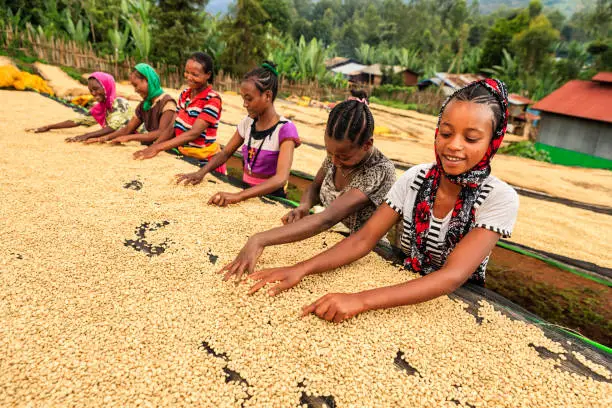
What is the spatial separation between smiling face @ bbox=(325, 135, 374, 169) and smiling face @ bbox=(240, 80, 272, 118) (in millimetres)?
797

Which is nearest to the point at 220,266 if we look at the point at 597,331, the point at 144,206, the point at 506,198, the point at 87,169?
the point at 144,206

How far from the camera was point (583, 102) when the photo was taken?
33.0 ft

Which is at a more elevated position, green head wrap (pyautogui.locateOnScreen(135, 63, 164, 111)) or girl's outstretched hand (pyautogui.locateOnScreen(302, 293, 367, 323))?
green head wrap (pyautogui.locateOnScreen(135, 63, 164, 111))

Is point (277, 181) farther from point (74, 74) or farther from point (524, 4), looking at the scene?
point (524, 4)

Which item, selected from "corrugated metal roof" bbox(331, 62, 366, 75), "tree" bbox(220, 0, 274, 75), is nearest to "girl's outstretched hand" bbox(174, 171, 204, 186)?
"tree" bbox(220, 0, 274, 75)

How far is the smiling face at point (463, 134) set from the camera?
1.11 metres

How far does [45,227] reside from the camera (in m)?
1.57

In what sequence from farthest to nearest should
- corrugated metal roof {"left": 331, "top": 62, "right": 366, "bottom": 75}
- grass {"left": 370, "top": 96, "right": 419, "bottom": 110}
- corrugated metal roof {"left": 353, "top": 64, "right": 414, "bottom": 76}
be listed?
corrugated metal roof {"left": 331, "top": 62, "right": 366, "bottom": 75}, corrugated metal roof {"left": 353, "top": 64, "right": 414, "bottom": 76}, grass {"left": 370, "top": 96, "right": 419, "bottom": 110}

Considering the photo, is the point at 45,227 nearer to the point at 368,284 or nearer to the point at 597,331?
the point at 368,284

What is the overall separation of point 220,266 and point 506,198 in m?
1.02

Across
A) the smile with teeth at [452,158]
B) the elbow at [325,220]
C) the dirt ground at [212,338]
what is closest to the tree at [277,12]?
the elbow at [325,220]

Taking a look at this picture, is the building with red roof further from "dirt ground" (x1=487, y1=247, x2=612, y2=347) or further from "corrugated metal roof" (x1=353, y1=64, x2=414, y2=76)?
"corrugated metal roof" (x1=353, y1=64, x2=414, y2=76)

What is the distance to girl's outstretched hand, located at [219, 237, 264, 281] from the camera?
50.3 inches

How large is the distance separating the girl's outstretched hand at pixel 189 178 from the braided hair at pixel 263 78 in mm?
646
